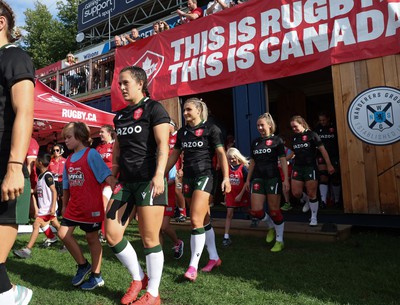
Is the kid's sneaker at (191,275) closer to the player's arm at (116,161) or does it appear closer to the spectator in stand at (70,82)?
the player's arm at (116,161)

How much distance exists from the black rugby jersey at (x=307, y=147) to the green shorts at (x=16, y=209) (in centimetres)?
528

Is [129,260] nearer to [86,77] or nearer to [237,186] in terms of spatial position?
[237,186]

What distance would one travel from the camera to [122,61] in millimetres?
9883

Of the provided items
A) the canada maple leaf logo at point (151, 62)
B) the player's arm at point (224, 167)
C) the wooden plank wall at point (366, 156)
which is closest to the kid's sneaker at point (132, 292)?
the player's arm at point (224, 167)

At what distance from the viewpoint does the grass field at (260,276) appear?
126 inches

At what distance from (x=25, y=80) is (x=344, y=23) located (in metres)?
5.96

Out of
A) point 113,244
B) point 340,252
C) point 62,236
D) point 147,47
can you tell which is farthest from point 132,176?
point 147,47

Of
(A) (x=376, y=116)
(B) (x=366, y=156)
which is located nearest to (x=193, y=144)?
(B) (x=366, y=156)

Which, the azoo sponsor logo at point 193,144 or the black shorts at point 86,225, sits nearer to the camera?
the black shorts at point 86,225

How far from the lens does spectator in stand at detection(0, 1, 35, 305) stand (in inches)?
72.5

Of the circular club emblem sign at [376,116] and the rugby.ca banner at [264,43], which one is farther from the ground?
the rugby.ca banner at [264,43]

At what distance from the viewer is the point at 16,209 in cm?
191

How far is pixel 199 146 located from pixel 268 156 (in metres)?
1.52

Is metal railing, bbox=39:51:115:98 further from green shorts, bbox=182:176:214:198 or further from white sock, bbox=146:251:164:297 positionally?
white sock, bbox=146:251:164:297
